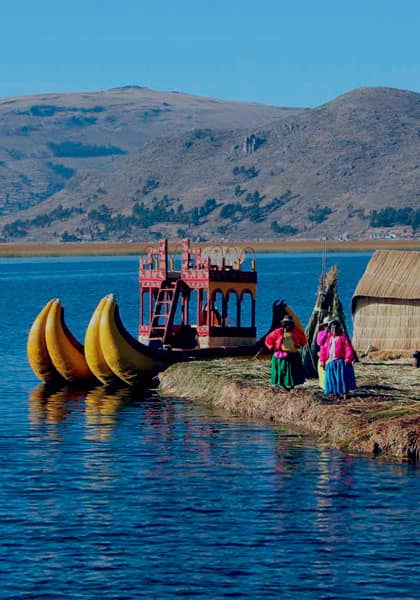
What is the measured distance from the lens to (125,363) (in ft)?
125

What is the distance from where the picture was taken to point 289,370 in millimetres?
31703

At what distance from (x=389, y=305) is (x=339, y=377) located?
11.0 m

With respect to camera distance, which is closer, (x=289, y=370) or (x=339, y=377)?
(x=339, y=377)

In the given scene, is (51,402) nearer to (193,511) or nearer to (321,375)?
(321,375)

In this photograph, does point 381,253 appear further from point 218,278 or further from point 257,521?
point 257,521

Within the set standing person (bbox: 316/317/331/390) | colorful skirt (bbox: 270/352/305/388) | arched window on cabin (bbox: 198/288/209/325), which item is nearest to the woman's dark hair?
standing person (bbox: 316/317/331/390)

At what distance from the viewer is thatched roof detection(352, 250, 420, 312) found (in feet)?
133

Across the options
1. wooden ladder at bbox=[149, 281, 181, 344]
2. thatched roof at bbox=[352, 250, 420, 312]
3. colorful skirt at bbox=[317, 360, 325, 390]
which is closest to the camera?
colorful skirt at bbox=[317, 360, 325, 390]

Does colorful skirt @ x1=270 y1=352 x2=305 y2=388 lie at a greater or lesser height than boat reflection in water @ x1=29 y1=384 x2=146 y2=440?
greater

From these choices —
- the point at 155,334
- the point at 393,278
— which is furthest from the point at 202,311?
the point at 393,278

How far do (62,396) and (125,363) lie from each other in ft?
5.66

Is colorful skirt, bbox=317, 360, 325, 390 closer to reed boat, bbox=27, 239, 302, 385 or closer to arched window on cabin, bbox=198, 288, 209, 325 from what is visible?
reed boat, bbox=27, 239, 302, 385

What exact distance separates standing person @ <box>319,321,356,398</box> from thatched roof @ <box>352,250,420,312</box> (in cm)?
994

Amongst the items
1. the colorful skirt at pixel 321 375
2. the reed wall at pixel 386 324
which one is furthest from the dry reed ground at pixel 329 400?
the reed wall at pixel 386 324
